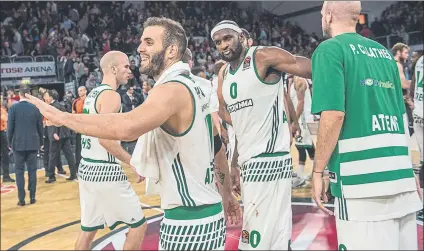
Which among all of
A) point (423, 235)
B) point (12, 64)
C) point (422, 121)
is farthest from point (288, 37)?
point (12, 64)

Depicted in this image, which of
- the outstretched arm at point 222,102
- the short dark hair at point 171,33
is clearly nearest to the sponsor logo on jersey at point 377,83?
the short dark hair at point 171,33

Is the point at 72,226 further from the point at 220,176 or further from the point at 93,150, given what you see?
the point at 220,176

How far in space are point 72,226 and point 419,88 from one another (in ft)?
12.0

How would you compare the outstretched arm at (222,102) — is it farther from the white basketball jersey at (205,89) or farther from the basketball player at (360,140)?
the basketball player at (360,140)

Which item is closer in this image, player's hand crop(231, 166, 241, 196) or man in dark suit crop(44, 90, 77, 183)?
player's hand crop(231, 166, 241, 196)

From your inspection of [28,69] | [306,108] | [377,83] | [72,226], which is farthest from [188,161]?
[28,69]

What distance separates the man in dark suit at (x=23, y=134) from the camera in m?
5.43

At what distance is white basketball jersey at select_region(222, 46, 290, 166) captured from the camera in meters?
2.93

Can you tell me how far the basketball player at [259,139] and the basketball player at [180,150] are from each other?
98 cm

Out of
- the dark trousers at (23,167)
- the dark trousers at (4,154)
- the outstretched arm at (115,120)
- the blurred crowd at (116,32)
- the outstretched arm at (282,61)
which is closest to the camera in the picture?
the outstretched arm at (115,120)

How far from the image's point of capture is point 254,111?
296 cm

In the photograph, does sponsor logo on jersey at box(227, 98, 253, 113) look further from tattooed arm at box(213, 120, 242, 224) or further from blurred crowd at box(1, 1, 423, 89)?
tattooed arm at box(213, 120, 242, 224)

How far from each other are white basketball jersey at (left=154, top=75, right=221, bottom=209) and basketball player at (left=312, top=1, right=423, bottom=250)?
0.42 m

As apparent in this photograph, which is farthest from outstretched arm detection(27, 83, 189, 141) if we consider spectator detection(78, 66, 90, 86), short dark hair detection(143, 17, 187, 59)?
spectator detection(78, 66, 90, 86)
